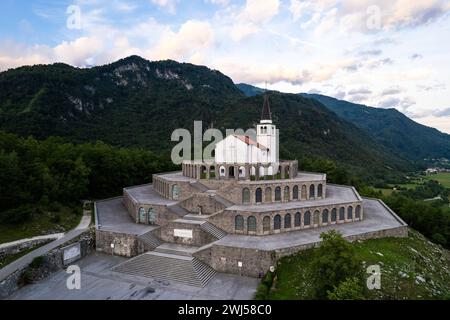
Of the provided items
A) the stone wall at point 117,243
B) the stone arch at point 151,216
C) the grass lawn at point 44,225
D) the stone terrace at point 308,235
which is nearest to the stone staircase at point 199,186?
the stone arch at point 151,216

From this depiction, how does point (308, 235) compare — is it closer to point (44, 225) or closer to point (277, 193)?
point (277, 193)

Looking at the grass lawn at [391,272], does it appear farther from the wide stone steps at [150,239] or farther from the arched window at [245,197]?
the wide stone steps at [150,239]

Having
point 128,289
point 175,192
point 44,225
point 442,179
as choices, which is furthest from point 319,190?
point 442,179

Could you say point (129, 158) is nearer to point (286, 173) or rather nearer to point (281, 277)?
point (286, 173)

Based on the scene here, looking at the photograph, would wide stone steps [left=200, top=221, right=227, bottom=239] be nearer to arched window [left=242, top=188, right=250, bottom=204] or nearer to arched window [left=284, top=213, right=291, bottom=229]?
arched window [left=242, top=188, right=250, bottom=204]

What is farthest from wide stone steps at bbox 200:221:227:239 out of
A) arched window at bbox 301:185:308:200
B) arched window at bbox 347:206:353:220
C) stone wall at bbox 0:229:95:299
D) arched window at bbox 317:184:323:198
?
arched window at bbox 347:206:353:220
